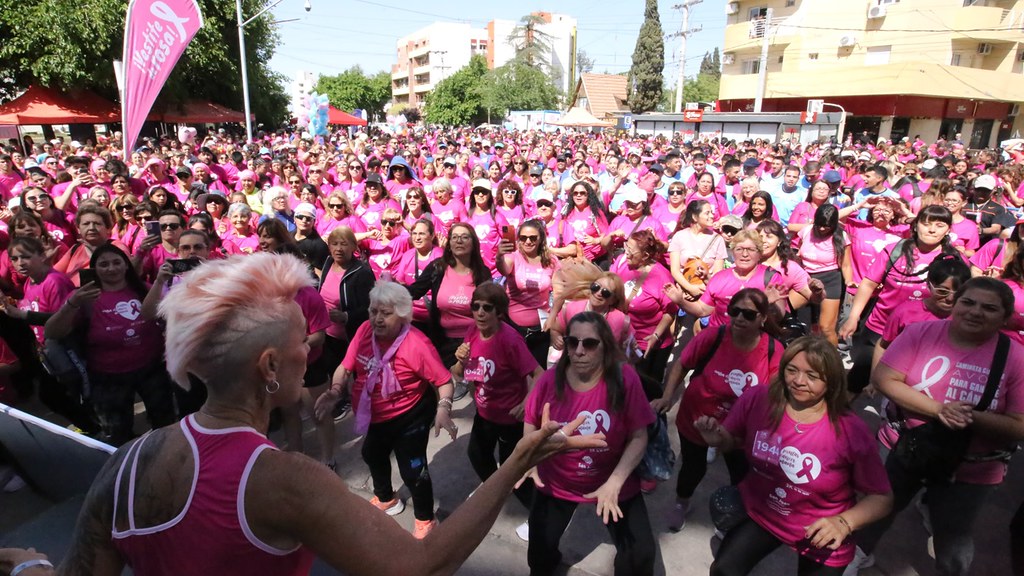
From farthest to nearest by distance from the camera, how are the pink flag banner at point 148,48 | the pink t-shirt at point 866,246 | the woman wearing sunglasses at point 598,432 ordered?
the pink flag banner at point 148,48 < the pink t-shirt at point 866,246 < the woman wearing sunglasses at point 598,432

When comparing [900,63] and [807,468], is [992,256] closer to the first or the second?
[807,468]

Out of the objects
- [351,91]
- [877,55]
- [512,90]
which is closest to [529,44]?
[512,90]

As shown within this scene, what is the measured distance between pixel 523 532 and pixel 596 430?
1.22 meters

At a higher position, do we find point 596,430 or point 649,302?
point 649,302

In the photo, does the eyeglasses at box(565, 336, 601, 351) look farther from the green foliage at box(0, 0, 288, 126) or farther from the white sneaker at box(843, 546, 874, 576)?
the green foliage at box(0, 0, 288, 126)

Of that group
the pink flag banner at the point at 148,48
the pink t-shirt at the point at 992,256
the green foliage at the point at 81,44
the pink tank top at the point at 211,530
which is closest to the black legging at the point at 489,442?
the pink tank top at the point at 211,530

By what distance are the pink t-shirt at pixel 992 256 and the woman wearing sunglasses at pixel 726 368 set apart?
2458mm

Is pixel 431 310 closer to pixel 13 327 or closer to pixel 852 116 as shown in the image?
pixel 13 327

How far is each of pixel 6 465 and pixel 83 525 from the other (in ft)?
10.1

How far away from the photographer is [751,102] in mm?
41094

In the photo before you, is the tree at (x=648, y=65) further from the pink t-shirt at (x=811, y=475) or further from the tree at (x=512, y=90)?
the pink t-shirt at (x=811, y=475)

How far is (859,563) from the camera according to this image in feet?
10.5

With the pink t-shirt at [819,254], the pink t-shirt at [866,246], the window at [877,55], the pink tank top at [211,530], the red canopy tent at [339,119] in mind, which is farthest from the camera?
the window at [877,55]

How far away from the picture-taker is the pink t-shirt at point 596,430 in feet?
9.20
